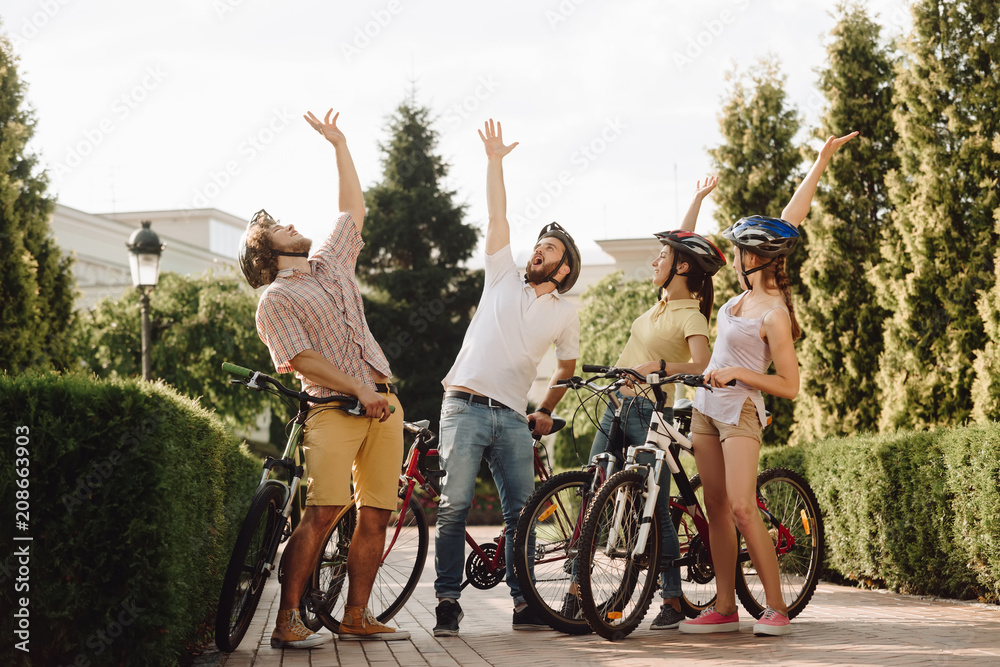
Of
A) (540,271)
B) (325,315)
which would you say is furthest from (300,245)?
(540,271)

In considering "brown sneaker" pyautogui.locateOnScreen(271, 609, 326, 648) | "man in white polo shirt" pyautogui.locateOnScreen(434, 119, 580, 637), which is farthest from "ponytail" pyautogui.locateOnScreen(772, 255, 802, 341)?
A: "brown sneaker" pyautogui.locateOnScreen(271, 609, 326, 648)

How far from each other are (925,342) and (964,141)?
1.96 m

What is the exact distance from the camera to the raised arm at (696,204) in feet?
20.0

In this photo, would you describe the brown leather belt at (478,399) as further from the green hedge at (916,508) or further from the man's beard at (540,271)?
the green hedge at (916,508)

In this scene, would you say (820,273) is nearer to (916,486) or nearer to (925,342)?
(925,342)

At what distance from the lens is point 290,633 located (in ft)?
15.6

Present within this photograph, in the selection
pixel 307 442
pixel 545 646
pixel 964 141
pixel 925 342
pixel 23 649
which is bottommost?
pixel 545 646

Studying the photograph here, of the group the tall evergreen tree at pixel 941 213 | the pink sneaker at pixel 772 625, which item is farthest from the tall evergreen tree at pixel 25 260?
the pink sneaker at pixel 772 625

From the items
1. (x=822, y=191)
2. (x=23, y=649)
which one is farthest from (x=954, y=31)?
(x=23, y=649)

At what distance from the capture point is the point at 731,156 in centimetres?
1451

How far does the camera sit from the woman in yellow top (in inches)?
216

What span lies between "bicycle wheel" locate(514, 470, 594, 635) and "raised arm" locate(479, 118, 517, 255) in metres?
1.30

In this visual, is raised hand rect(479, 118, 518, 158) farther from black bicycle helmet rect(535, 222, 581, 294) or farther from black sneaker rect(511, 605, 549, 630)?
black sneaker rect(511, 605, 549, 630)

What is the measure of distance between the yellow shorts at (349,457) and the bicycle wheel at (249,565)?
0.20 metres
